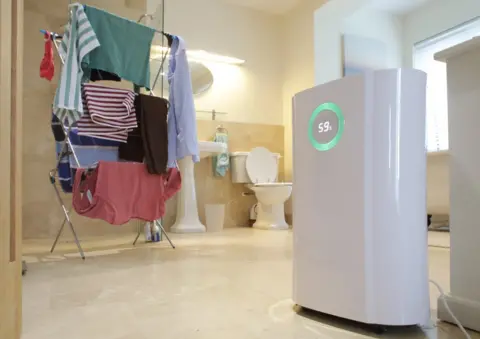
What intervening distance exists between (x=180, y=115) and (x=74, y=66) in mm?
694

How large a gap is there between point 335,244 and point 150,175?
1533mm

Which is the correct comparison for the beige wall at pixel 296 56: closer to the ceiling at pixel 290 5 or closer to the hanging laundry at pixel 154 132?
the ceiling at pixel 290 5

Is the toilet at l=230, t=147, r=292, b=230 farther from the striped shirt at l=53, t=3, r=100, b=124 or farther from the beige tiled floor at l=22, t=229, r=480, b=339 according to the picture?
the striped shirt at l=53, t=3, r=100, b=124

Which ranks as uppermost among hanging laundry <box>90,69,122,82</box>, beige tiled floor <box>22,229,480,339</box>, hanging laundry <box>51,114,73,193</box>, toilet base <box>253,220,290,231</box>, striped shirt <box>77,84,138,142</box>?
hanging laundry <box>90,69,122,82</box>

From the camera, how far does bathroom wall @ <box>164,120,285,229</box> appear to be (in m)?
4.37

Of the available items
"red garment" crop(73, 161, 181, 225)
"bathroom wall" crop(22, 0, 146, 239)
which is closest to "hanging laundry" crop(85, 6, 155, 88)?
"red garment" crop(73, 161, 181, 225)

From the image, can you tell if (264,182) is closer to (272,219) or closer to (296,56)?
(272,219)

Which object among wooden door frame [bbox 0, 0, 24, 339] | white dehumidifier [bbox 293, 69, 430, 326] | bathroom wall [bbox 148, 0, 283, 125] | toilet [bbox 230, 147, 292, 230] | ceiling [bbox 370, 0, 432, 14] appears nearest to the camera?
wooden door frame [bbox 0, 0, 24, 339]

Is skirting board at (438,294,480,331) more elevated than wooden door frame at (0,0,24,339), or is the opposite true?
wooden door frame at (0,0,24,339)

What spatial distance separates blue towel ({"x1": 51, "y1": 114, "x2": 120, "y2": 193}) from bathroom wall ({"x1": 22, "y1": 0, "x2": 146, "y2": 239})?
126cm

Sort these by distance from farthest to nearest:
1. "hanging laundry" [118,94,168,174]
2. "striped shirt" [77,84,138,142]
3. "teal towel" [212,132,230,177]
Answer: "teal towel" [212,132,230,177] < "hanging laundry" [118,94,168,174] < "striped shirt" [77,84,138,142]

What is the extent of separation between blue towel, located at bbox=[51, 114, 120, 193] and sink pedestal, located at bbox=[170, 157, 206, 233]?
144cm

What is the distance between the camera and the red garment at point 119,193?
7.32 ft

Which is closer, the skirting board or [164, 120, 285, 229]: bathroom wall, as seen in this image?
the skirting board
